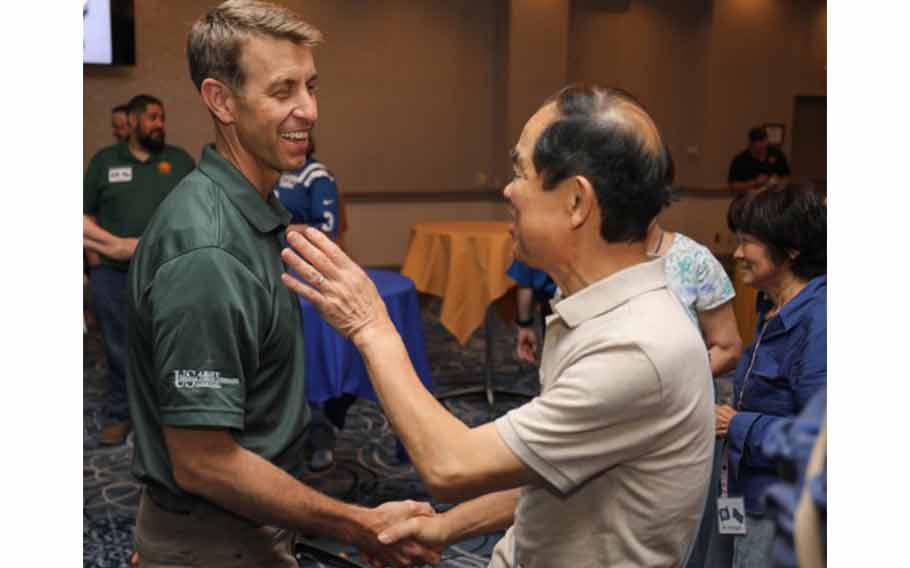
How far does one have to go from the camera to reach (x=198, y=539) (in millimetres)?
1703

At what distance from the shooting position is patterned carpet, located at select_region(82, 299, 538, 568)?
369 cm

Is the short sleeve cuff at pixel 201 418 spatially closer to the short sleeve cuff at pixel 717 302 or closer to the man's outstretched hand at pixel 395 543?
the man's outstretched hand at pixel 395 543

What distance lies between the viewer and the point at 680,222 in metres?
11.9

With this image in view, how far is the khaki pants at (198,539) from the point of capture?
5.58 feet

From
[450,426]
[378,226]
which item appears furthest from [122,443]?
[378,226]

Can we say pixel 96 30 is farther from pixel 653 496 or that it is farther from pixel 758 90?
Answer: pixel 653 496

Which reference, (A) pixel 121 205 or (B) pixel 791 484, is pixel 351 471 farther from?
(B) pixel 791 484

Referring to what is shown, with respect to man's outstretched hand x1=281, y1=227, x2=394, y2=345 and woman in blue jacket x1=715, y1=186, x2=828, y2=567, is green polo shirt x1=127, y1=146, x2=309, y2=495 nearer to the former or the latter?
man's outstretched hand x1=281, y1=227, x2=394, y2=345

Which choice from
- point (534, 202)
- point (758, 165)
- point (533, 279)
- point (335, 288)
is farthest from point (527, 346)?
point (758, 165)

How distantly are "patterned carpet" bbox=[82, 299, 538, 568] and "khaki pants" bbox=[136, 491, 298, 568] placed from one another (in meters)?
0.37

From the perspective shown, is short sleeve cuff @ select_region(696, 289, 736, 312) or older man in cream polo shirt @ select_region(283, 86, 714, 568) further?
short sleeve cuff @ select_region(696, 289, 736, 312)

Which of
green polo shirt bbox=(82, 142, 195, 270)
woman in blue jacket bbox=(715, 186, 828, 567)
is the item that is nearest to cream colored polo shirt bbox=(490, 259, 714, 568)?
woman in blue jacket bbox=(715, 186, 828, 567)

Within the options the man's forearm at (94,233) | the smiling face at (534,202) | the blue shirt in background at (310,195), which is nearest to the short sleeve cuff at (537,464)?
the smiling face at (534,202)
